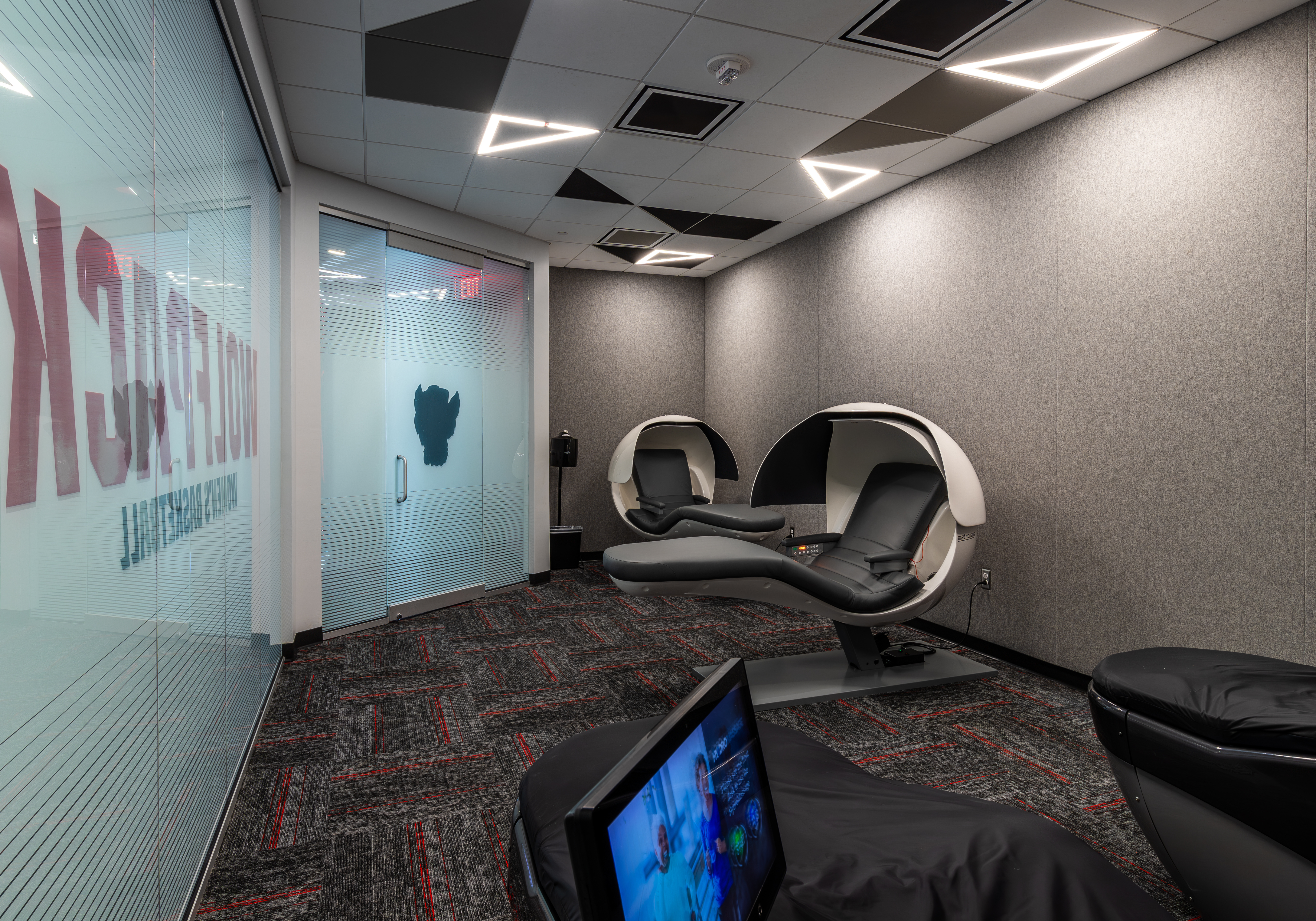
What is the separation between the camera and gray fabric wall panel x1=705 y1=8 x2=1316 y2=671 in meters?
2.51

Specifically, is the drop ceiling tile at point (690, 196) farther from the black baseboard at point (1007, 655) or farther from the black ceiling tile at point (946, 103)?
the black baseboard at point (1007, 655)

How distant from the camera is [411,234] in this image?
14.4ft

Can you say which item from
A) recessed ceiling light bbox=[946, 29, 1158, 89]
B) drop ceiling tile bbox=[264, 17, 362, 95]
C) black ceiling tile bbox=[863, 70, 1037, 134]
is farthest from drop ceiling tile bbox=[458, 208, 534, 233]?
recessed ceiling light bbox=[946, 29, 1158, 89]

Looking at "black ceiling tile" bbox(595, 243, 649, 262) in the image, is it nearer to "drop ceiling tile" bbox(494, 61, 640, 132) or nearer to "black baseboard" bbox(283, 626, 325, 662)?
"drop ceiling tile" bbox(494, 61, 640, 132)

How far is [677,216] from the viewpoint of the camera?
4867 mm

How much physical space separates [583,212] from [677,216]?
67 centimetres

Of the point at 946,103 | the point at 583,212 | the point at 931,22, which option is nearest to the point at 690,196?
the point at 583,212

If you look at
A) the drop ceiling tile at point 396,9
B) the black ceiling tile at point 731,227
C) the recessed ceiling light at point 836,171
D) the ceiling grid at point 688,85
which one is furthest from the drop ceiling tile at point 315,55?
the black ceiling tile at point 731,227

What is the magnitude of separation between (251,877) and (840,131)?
3757 mm

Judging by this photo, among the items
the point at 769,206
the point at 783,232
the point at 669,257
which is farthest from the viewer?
the point at 669,257

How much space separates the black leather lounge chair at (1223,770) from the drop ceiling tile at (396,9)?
9.45 ft

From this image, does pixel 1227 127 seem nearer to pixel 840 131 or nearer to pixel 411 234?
pixel 840 131

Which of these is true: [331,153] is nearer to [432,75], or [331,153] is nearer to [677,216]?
[432,75]

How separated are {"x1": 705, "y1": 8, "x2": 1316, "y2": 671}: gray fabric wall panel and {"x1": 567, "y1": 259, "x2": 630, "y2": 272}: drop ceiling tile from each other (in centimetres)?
251
